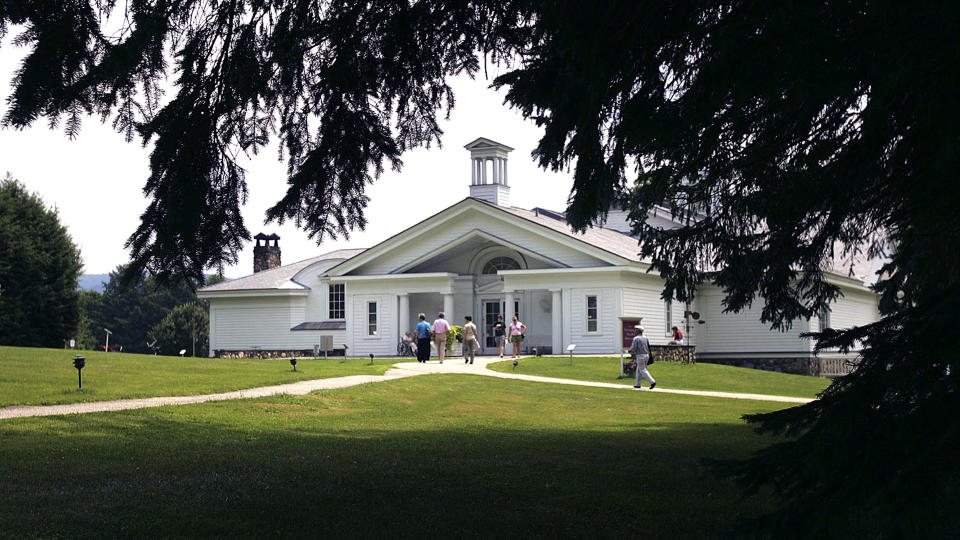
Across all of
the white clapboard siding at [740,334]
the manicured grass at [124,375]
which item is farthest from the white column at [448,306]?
the manicured grass at [124,375]

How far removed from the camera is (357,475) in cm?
963

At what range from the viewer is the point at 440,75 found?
10258 mm

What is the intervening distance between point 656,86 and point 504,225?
101ft

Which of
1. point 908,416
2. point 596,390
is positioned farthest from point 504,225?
point 908,416

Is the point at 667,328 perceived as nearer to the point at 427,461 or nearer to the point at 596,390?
the point at 596,390

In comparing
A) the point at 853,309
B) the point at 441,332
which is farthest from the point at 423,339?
the point at 853,309

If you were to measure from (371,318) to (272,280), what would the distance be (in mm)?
7008

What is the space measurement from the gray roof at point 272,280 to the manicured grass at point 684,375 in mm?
16305

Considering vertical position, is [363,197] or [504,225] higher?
[504,225]

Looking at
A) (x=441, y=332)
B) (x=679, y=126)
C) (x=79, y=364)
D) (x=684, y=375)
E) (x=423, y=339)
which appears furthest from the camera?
(x=423, y=339)

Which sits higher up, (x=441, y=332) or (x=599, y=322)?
(x=599, y=322)

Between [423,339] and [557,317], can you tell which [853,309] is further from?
[423,339]

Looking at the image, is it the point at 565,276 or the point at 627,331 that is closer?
the point at 627,331

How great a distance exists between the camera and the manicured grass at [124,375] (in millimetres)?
16953
